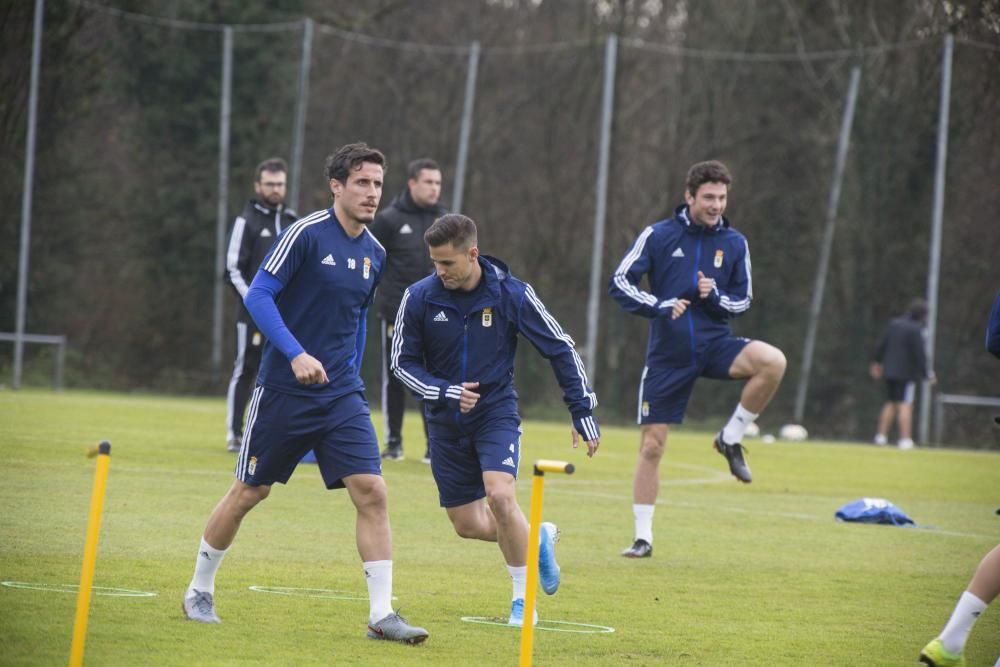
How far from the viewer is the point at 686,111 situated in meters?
32.3

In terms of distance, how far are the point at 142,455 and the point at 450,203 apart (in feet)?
48.7

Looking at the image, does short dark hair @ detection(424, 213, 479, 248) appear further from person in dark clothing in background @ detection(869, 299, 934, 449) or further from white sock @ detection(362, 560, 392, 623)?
person in dark clothing in background @ detection(869, 299, 934, 449)

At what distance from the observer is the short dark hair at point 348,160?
7.23 metres

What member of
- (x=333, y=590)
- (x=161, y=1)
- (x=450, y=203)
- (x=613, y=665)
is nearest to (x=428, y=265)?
(x=333, y=590)

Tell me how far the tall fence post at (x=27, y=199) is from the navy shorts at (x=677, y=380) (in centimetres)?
1745

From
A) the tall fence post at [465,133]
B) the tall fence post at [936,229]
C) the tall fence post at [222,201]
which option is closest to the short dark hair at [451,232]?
the tall fence post at [936,229]

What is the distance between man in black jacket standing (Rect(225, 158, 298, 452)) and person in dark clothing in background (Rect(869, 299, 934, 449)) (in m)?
13.1

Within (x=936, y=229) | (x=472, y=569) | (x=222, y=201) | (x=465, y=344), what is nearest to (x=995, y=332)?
(x=465, y=344)

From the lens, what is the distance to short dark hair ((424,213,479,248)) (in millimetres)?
7195

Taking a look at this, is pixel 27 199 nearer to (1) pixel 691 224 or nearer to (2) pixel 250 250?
(2) pixel 250 250

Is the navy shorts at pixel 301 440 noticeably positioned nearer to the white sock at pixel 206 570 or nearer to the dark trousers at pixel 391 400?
the white sock at pixel 206 570

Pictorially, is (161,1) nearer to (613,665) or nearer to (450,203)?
(450,203)

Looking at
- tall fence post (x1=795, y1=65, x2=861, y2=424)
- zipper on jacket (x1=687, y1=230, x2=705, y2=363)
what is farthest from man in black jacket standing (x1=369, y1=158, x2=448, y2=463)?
tall fence post (x1=795, y1=65, x2=861, y2=424)

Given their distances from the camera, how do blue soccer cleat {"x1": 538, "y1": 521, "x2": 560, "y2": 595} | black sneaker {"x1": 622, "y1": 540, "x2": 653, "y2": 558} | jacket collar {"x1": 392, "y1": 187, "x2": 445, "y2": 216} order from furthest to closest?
jacket collar {"x1": 392, "y1": 187, "x2": 445, "y2": 216}, black sneaker {"x1": 622, "y1": 540, "x2": 653, "y2": 558}, blue soccer cleat {"x1": 538, "y1": 521, "x2": 560, "y2": 595}
